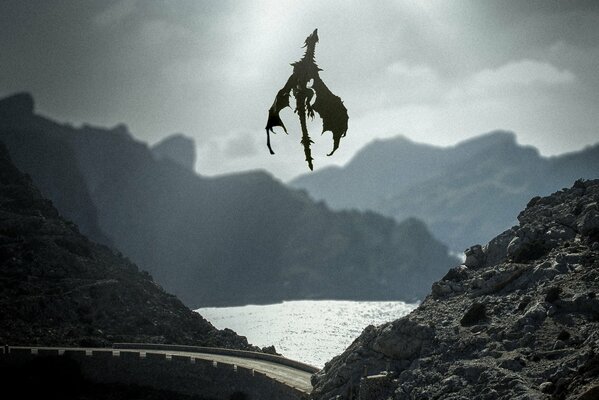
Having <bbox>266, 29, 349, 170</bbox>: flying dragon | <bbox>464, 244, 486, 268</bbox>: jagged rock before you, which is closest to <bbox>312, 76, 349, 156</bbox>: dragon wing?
<bbox>266, 29, 349, 170</bbox>: flying dragon

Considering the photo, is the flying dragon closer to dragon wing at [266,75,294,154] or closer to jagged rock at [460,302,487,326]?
dragon wing at [266,75,294,154]

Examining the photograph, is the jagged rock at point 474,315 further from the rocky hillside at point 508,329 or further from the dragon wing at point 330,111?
the dragon wing at point 330,111

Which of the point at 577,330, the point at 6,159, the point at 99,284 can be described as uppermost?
the point at 6,159

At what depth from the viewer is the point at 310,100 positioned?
47.4ft

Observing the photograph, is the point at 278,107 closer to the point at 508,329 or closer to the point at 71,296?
the point at 508,329

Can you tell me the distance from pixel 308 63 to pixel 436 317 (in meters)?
40.8

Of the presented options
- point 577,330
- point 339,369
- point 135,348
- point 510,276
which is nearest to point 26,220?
point 135,348

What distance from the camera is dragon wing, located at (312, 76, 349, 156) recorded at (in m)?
14.2

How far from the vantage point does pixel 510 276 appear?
171ft

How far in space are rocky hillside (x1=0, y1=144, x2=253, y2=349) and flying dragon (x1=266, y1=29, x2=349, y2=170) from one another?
7798 centimetres

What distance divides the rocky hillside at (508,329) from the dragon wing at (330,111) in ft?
85.8

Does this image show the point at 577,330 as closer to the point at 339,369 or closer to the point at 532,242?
the point at 532,242

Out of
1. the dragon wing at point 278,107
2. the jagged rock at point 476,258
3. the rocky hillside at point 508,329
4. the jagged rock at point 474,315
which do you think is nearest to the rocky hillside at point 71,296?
the rocky hillside at point 508,329

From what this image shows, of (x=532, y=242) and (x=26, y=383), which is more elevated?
(x=532, y=242)
